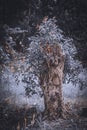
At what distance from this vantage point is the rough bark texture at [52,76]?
429 cm

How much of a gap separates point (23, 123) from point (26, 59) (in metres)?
0.94

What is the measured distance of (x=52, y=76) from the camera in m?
4.33

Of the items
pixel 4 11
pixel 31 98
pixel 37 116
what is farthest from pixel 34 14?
pixel 37 116

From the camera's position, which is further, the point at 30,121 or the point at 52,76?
the point at 52,76

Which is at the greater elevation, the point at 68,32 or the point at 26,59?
the point at 68,32

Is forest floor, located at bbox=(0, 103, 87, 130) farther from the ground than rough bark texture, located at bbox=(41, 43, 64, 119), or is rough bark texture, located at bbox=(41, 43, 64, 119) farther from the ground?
rough bark texture, located at bbox=(41, 43, 64, 119)

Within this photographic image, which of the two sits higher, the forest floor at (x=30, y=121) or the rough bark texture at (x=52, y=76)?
the rough bark texture at (x=52, y=76)

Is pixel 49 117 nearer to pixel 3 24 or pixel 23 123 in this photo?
pixel 23 123

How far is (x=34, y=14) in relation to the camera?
4.32 m

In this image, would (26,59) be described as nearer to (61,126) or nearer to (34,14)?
(34,14)

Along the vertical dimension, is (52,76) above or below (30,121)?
above

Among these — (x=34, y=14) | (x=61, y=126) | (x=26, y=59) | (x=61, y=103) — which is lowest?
(x=61, y=126)

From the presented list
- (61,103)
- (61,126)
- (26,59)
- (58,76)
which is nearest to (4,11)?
(26,59)

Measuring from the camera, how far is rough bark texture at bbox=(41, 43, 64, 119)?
429 cm
